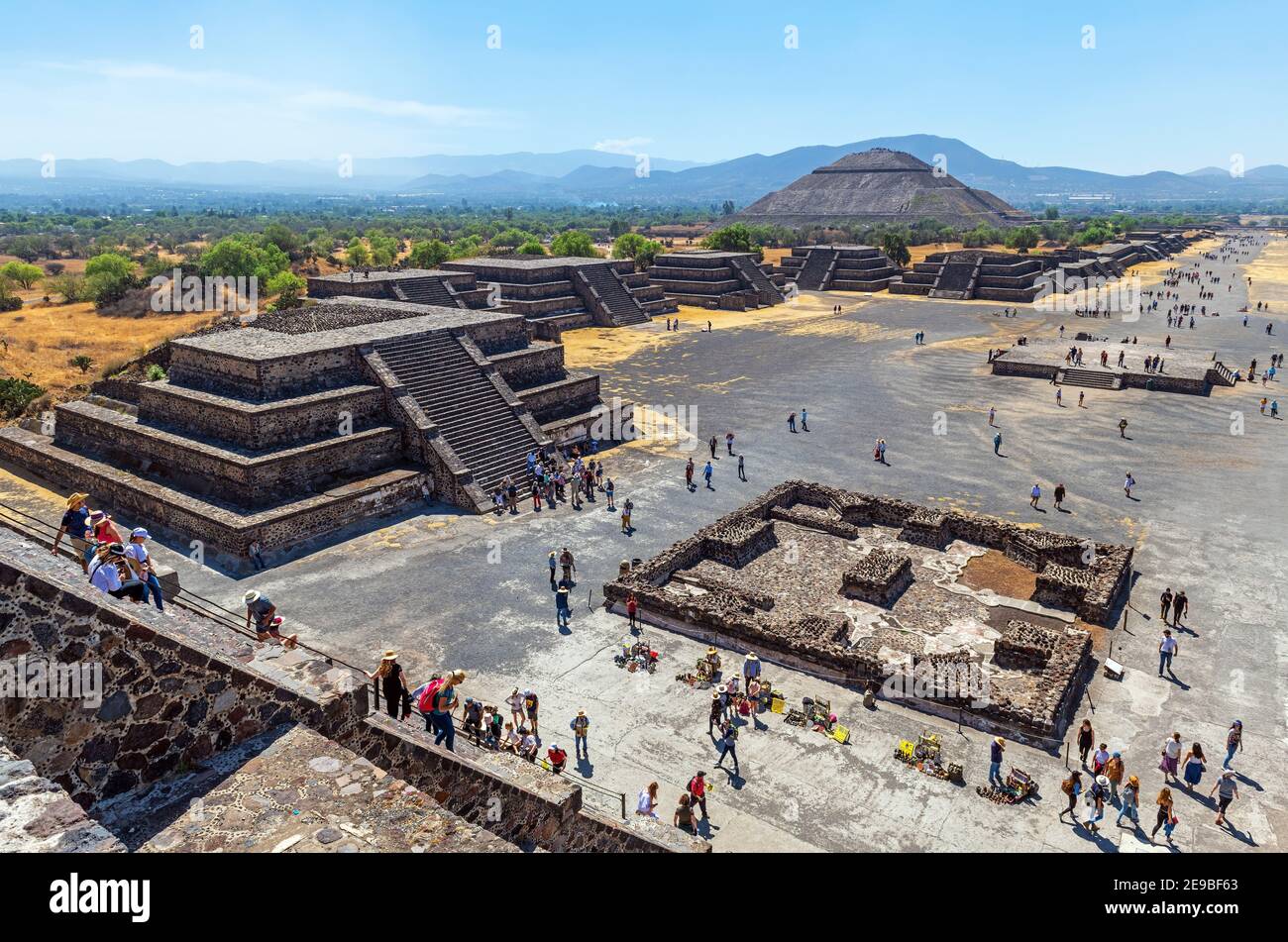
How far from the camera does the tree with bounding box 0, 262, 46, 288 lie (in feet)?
216

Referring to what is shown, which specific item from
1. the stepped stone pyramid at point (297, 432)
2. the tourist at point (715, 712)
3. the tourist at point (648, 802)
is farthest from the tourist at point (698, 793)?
the stepped stone pyramid at point (297, 432)

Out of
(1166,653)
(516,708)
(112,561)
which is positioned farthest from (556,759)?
(1166,653)

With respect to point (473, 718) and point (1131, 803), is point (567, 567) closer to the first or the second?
point (473, 718)

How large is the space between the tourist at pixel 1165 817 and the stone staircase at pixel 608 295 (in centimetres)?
4670

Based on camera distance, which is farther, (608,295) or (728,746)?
(608,295)

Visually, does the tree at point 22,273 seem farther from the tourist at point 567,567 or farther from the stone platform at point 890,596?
the stone platform at point 890,596

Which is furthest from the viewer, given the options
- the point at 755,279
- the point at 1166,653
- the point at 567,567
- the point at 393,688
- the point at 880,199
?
the point at 880,199

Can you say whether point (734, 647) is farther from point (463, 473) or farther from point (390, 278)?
point (390, 278)

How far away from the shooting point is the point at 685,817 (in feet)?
35.2

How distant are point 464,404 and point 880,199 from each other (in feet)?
527

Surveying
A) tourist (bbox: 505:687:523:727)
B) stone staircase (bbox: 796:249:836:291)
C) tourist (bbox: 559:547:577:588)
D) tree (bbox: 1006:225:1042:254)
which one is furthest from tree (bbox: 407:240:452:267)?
tree (bbox: 1006:225:1042:254)

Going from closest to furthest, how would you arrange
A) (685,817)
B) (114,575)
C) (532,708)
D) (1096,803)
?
(114,575)
(685,817)
(1096,803)
(532,708)

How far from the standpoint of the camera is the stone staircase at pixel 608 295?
55.1m

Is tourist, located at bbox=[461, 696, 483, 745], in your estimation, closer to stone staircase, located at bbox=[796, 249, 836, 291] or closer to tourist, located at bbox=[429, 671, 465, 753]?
tourist, located at bbox=[429, 671, 465, 753]
